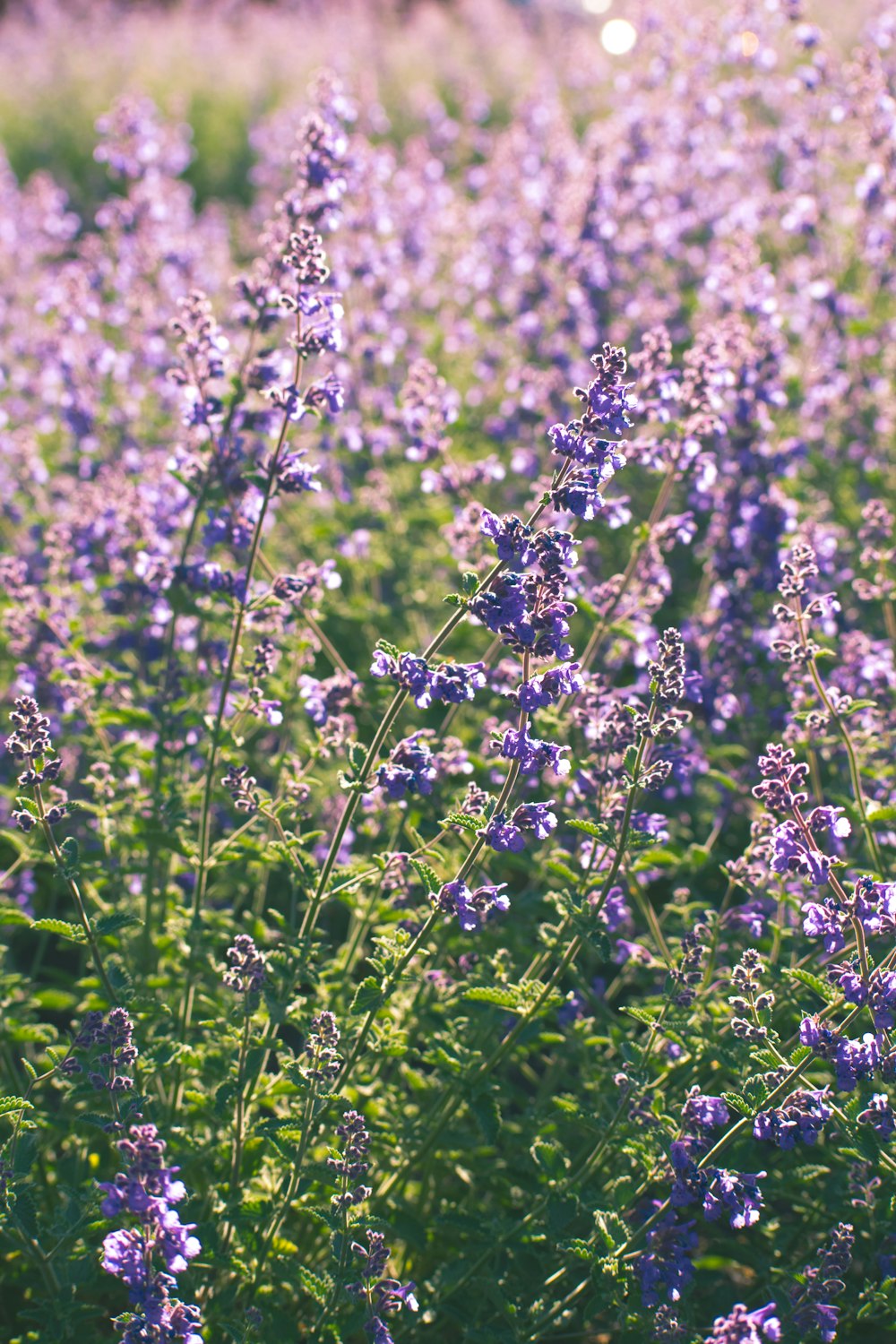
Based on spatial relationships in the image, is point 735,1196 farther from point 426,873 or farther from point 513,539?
point 513,539

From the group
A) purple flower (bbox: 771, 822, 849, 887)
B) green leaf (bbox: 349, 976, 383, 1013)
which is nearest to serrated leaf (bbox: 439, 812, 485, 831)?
green leaf (bbox: 349, 976, 383, 1013)

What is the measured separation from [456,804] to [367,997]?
0.93 metres

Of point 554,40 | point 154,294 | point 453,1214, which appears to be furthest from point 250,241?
point 554,40

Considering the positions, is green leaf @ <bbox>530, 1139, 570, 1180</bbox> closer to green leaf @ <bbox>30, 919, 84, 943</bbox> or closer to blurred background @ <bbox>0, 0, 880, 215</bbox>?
green leaf @ <bbox>30, 919, 84, 943</bbox>

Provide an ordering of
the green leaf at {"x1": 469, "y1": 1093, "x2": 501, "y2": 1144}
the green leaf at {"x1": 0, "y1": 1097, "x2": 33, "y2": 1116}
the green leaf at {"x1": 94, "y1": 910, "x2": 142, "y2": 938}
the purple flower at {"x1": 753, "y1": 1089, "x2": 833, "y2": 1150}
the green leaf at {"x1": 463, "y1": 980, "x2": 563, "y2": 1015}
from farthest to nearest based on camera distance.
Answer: the green leaf at {"x1": 469, "y1": 1093, "x2": 501, "y2": 1144} → the green leaf at {"x1": 463, "y1": 980, "x2": 563, "y2": 1015} → the green leaf at {"x1": 94, "y1": 910, "x2": 142, "y2": 938} → the green leaf at {"x1": 0, "y1": 1097, "x2": 33, "y2": 1116} → the purple flower at {"x1": 753, "y1": 1089, "x2": 833, "y2": 1150}

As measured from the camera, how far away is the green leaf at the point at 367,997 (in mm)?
3201

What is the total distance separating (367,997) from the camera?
127 inches

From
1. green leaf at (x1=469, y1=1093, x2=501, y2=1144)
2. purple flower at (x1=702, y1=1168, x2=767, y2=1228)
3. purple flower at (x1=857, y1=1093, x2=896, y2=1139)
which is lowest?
green leaf at (x1=469, y1=1093, x2=501, y2=1144)

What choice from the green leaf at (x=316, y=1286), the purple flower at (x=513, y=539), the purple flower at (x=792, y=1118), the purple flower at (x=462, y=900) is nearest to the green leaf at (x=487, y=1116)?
the green leaf at (x=316, y=1286)

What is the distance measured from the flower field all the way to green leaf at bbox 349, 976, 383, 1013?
0.01 m

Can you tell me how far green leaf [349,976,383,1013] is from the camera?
320 centimetres

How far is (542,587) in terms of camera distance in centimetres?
305

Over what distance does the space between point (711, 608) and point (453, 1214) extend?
2.84 metres

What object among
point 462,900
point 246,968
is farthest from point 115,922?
point 462,900
